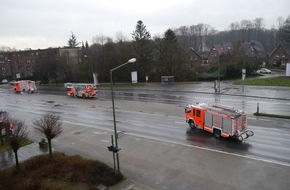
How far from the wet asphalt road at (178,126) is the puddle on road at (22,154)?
435cm

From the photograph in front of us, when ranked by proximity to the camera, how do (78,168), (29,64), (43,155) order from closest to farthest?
(78,168), (43,155), (29,64)

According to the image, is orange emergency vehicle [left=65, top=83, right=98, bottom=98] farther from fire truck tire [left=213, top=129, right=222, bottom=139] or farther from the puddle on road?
fire truck tire [left=213, top=129, right=222, bottom=139]

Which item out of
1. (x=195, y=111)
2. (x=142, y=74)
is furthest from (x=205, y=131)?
(x=142, y=74)

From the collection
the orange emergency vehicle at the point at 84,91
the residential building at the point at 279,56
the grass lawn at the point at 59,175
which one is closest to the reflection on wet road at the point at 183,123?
the grass lawn at the point at 59,175

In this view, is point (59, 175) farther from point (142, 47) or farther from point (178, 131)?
point (142, 47)

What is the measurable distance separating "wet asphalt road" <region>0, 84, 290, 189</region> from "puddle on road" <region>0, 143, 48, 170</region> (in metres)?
4.35

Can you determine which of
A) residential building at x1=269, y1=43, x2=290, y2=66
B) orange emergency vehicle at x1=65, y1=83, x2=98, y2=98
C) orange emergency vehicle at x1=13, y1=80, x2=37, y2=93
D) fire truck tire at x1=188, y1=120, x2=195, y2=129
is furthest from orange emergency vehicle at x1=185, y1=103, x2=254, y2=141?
residential building at x1=269, y1=43, x2=290, y2=66

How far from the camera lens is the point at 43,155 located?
63.2 ft

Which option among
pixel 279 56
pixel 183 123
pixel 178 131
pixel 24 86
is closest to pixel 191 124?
pixel 178 131

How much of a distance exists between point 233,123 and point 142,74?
44326 mm

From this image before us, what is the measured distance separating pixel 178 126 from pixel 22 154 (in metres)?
14.2

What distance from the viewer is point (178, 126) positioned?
83.6 feet

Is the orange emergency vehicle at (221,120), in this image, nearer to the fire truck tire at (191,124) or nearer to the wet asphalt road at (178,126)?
the fire truck tire at (191,124)

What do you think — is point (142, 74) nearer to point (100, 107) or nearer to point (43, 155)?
point (100, 107)
